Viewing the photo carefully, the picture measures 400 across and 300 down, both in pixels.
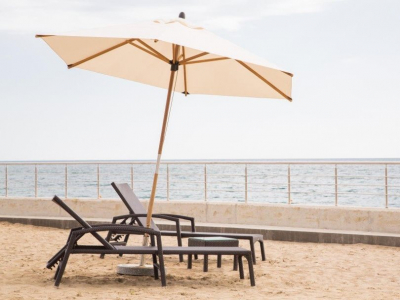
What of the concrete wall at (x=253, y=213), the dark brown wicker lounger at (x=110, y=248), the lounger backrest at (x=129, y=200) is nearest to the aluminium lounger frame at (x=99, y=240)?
the dark brown wicker lounger at (x=110, y=248)

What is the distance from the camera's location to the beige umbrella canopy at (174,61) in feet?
20.8

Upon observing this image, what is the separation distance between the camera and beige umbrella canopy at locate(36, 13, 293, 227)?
6.35 meters

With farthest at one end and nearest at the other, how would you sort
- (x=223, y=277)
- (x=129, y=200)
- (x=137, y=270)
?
(x=129, y=200) → (x=223, y=277) → (x=137, y=270)

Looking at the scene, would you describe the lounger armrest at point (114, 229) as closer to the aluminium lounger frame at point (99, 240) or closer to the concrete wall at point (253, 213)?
the aluminium lounger frame at point (99, 240)

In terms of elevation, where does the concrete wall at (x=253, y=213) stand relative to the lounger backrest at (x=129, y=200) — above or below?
Result: below

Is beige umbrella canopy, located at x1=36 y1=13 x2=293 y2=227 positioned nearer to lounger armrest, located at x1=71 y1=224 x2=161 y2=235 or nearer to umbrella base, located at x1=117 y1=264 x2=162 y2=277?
umbrella base, located at x1=117 y1=264 x2=162 y2=277

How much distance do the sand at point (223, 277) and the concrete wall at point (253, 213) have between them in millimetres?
925

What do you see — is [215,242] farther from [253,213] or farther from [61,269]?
[253,213]

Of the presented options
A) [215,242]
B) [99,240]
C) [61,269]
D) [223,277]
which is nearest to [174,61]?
[215,242]

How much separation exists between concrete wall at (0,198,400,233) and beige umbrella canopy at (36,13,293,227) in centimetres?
385

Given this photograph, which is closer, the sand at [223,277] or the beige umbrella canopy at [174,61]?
the sand at [223,277]

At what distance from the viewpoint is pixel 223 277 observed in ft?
23.7

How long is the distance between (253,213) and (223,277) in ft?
15.0

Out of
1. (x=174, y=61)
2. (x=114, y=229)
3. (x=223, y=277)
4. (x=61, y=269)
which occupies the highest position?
(x=174, y=61)
